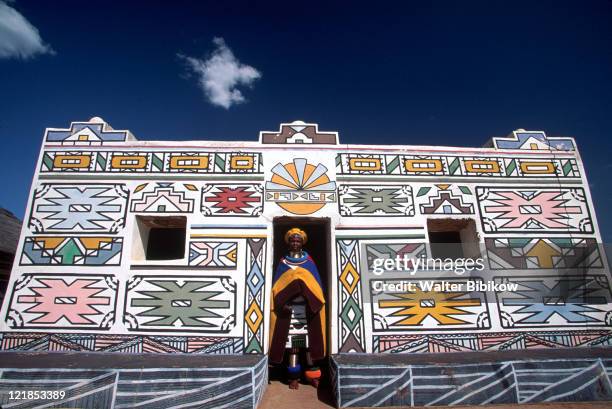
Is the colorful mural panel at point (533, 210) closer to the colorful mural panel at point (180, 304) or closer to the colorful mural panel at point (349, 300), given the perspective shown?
the colorful mural panel at point (349, 300)

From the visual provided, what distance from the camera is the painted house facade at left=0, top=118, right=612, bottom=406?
163 inches

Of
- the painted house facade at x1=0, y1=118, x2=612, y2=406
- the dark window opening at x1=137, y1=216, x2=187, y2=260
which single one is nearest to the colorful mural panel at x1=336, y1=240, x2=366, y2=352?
the painted house facade at x1=0, y1=118, x2=612, y2=406

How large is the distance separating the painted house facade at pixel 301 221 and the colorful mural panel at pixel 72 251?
0.02m

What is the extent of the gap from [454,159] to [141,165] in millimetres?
4866

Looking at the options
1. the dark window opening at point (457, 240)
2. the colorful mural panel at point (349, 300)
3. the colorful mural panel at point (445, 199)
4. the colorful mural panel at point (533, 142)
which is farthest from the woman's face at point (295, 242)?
the colorful mural panel at point (533, 142)

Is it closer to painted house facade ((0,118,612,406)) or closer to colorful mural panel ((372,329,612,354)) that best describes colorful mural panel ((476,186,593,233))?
painted house facade ((0,118,612,406))

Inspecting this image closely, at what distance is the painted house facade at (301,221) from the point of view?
4137 millimetres

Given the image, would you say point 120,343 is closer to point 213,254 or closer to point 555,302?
point 213,254

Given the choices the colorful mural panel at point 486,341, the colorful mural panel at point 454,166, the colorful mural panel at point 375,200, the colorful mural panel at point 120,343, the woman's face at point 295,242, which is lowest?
the colorful mural panel at point 486,341

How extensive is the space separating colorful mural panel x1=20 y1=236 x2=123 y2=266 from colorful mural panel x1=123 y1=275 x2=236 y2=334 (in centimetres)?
52

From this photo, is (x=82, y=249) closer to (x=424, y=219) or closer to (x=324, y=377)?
(x=324, y=377)

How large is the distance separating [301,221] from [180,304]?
6.47 feet

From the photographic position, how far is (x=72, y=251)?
4.38m

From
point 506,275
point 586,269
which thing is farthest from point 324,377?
point 586,269
